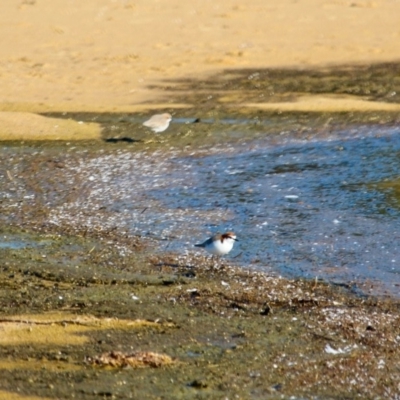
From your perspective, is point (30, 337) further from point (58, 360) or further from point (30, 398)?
point (30, 398)

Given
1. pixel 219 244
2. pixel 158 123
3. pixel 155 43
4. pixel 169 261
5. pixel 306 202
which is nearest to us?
pixel 219 244

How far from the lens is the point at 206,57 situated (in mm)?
15398

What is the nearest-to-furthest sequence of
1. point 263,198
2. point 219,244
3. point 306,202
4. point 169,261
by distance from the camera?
point 219,244 → point 169,261 → point 306,202 → point 263,198

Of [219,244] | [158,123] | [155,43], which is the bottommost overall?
[155,43]

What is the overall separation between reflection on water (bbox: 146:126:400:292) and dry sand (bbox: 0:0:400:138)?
2.11m

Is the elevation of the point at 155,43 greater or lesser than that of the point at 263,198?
lesser

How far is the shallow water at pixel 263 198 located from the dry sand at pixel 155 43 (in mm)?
1883

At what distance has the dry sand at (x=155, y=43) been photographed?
13.8 metres

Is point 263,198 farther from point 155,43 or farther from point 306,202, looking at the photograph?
point 155,43

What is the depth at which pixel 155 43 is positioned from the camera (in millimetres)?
16422

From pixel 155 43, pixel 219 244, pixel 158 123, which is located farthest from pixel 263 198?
pixel 155 43

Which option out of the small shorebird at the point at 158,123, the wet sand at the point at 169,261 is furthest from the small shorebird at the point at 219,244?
the small shorebird at the point at 158,123

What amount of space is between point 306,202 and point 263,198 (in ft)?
1.24

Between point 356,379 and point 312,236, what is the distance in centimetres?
285
